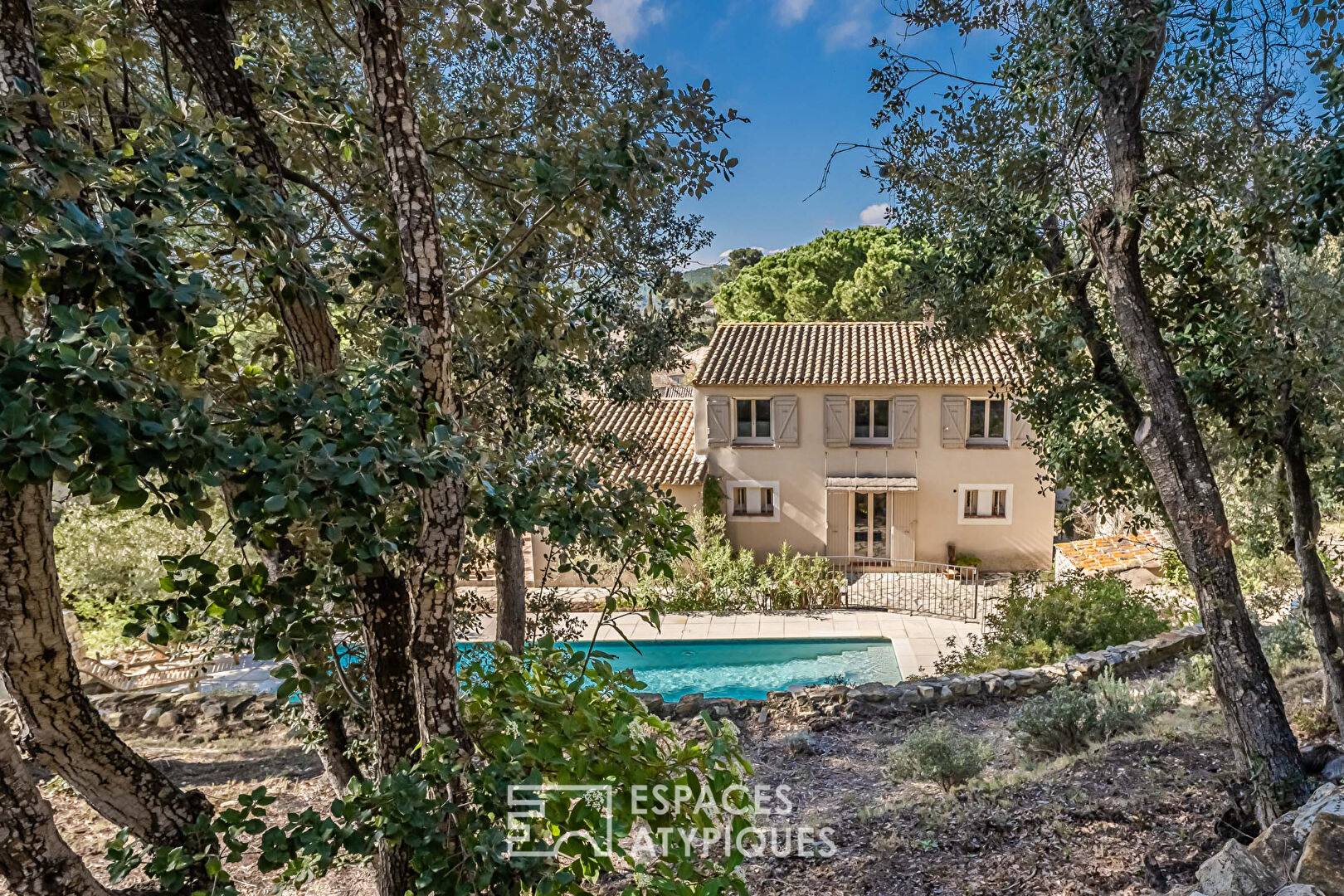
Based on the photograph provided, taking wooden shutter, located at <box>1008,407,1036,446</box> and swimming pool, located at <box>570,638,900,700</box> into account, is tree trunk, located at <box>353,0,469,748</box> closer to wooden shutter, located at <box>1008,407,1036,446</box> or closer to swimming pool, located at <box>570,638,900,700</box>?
swimming pool, located at <box>570,638,900,700</box>

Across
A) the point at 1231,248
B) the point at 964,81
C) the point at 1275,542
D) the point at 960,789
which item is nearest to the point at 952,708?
the point at 960,789

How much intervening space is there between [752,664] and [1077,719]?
7.82 meters

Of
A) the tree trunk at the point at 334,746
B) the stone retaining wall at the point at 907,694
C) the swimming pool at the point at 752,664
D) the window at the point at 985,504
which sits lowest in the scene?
the swimming pool at the point at 752,664

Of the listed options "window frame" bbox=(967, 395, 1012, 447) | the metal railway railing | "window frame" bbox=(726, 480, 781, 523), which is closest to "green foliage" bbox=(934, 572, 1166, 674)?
the metal railway railing

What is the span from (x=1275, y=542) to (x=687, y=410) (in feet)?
52.2

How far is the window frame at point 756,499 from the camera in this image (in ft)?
64.5

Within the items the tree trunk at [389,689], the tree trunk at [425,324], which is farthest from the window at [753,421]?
the tree trunk at [425,324]

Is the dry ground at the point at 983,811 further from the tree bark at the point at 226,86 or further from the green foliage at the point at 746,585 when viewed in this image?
the green foliage at the point at 746,585

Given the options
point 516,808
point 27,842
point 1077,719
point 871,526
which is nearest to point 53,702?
point 27,842

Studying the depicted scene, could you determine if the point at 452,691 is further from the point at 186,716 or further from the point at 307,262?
the point at 186,716

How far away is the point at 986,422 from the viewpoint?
18.8m

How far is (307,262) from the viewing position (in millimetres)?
2686

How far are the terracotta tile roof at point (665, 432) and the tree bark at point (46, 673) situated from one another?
15046 millimetres

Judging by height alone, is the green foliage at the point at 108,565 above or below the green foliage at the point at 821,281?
below
